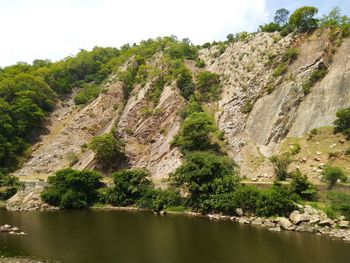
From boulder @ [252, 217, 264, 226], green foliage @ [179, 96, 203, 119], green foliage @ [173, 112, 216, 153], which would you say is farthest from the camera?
green foliage @ [179, 96, 203, 119]

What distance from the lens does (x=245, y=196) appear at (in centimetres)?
4369

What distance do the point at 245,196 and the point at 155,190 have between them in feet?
48.4

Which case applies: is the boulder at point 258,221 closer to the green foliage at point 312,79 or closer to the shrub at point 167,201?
the shrub at point 167,201

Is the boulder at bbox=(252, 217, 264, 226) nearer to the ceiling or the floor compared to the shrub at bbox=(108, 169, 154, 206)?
nearer to the floor

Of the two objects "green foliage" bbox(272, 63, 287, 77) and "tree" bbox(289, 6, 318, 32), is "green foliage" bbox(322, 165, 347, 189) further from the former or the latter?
"tree" bbox(289, 6, 318, 32)

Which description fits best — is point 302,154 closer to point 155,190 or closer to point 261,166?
point 261,166

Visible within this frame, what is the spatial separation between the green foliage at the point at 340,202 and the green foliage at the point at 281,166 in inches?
309

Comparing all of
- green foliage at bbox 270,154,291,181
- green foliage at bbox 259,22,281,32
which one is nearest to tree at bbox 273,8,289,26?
green foliage at bbox 259,22,281,32

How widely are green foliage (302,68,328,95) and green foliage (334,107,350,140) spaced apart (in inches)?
387

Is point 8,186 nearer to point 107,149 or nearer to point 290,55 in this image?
point 107,149

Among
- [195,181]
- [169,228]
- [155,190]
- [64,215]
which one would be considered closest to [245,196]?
[195,181]

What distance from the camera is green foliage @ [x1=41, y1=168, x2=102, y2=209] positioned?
53.0m

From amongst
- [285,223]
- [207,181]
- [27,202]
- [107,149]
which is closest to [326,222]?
[285,223]

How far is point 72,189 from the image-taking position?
5425cm
